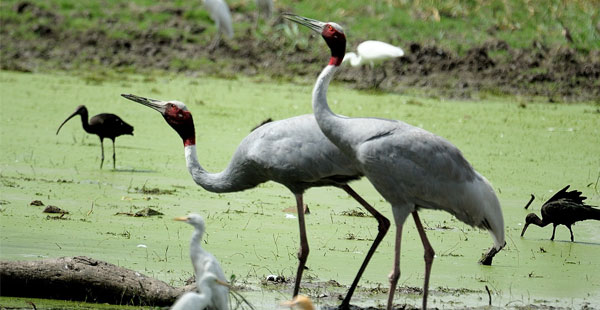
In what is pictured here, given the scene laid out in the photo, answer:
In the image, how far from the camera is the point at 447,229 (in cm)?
831

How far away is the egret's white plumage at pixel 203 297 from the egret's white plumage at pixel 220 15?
13.4 meters

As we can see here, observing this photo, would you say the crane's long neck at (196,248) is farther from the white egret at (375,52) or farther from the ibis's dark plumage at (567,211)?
the white egret at (375,52)

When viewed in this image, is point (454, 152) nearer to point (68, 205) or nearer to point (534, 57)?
point (68, 205)

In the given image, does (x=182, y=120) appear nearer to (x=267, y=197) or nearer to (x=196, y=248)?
(x=196, y=248)

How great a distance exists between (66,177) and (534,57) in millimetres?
9935

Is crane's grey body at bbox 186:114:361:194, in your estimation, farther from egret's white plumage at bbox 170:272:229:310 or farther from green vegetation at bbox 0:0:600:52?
green vegetation at bbox 0:0:600:52

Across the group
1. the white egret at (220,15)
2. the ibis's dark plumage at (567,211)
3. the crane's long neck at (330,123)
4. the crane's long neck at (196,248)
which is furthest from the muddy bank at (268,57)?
the crane's long neck at (196,248)

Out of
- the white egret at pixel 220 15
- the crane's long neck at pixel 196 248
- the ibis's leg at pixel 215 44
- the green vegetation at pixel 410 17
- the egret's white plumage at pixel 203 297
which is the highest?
the green vegetation at pixel 410 17

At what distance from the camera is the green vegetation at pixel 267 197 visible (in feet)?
22.0

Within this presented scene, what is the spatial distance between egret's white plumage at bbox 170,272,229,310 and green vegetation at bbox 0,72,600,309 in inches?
48.4

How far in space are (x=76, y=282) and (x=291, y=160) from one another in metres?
1.46

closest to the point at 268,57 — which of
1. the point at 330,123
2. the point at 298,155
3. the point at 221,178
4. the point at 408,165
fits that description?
the point at 221,178

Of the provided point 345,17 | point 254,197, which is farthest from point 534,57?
point 254,197

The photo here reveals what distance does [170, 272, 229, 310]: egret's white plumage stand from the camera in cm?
442
